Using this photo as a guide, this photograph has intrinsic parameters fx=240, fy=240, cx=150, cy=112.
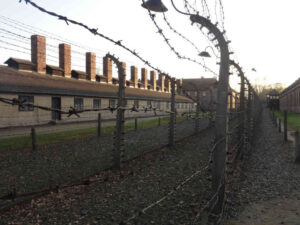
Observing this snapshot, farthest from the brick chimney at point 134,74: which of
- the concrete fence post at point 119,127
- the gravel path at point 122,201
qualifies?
the gravel path at point 122,201

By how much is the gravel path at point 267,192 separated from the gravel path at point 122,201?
2.88 ft

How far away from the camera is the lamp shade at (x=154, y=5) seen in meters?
3.84

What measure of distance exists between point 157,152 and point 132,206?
17.6 feet

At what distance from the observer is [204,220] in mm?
3133

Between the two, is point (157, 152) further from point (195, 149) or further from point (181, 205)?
point (181, 205)

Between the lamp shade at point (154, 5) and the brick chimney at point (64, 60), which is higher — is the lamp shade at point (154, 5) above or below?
below

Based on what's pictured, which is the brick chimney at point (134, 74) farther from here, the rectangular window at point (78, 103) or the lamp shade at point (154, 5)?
the lamp shade at point (154, 5)

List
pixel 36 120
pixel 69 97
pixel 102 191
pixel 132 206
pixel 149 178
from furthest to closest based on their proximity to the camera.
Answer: pixel 69 97, pixel 36 120, pixel 149 178, pixel 102 191, pixel 132 206

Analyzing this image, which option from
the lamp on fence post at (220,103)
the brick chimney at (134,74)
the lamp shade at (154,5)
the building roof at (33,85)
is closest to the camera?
the lamp on fence post at (220,103)

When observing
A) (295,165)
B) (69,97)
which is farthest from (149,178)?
(69,97)

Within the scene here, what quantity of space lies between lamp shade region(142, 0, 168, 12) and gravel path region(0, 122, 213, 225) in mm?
3205

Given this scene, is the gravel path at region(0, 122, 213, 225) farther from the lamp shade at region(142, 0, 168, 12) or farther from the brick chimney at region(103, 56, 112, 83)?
the brick chimney at region(103, 56, 112, 83)

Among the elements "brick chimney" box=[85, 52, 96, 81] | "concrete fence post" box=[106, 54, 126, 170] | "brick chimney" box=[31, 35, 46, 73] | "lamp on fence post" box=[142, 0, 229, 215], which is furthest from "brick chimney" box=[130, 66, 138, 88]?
"lamp on fence post" box=[142, 0, 229, 215]

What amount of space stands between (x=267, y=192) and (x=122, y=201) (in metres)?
3.55
